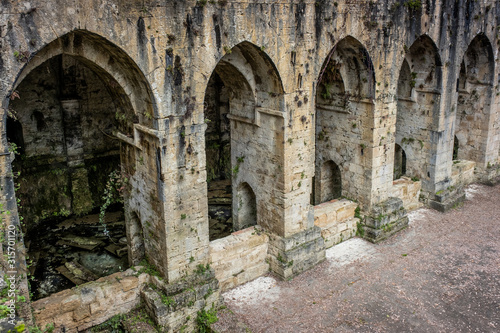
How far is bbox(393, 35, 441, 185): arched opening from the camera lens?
43.3 ft

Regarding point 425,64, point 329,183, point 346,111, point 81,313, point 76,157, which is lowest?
point 81,313

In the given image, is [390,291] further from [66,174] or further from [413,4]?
[66,174]

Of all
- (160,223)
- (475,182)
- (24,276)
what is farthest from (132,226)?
(475,182)

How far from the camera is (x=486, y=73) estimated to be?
15.3m

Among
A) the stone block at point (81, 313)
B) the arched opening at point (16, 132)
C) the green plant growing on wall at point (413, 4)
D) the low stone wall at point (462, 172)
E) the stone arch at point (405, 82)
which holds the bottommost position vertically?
the stone block at point (81, 313)

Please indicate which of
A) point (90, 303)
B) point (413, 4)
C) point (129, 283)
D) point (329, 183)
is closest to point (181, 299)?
point (129, 283)

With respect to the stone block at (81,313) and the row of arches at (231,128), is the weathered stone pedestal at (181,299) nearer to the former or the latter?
the row of arches at (231,128)

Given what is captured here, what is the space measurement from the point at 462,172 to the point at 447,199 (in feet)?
6.82

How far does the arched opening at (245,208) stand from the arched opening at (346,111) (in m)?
2.61

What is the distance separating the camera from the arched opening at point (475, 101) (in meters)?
15.1

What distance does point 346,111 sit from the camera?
39.9 ft

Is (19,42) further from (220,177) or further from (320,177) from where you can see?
(220,177)

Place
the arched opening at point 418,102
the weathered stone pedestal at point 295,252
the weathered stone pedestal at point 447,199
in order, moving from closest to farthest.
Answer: the weathered stone pedestal at point 295,252, the arched opening at point 418,102, the weathered stone pedestal at point 447,199

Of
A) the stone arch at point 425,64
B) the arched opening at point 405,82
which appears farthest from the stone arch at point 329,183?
the stone arch at point 425,64
